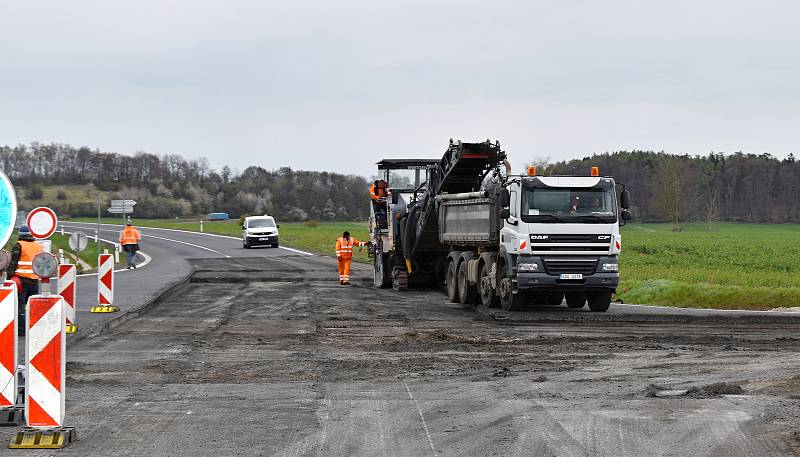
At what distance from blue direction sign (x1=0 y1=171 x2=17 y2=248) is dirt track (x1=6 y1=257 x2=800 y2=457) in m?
1.75

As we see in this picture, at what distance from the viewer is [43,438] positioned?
319 inches

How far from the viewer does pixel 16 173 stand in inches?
5226

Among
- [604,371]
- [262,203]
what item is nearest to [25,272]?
[604,371]

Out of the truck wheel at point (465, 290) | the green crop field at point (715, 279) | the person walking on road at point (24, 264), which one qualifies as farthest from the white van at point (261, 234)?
the person walking on road at point (24, 264)

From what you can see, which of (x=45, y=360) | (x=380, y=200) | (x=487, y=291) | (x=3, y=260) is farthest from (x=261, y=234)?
(x=45, y=360)

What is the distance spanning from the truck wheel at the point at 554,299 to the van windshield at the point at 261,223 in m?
37.9

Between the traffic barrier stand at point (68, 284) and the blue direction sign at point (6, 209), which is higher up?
the blue direction sign at point (6, 209)

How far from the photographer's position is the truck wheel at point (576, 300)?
22.6 metres

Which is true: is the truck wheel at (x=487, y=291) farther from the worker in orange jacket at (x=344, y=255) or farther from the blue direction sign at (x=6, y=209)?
the blue direction sign at (x=6, y=209)

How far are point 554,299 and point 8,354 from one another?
16.2 meters

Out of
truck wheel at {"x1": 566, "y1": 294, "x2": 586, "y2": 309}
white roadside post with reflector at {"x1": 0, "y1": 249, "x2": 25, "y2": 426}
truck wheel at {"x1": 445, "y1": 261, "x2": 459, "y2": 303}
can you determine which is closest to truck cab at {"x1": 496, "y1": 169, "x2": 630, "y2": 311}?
truck wheel at {"x1": 566, "y1": 294, "x2": 586, "y2": 309}

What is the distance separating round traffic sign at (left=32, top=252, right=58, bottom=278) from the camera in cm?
913

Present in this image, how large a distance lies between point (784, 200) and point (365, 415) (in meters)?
131

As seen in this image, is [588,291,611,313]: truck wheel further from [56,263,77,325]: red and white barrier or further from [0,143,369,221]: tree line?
[0,143,369,221]: tree line
